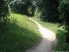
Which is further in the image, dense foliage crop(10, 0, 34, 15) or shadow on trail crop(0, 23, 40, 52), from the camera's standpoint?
dense foliage crop(10, 0, 34, 15)

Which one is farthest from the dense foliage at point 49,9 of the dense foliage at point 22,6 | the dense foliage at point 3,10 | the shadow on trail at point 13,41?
the shadow on trail at point 13,41

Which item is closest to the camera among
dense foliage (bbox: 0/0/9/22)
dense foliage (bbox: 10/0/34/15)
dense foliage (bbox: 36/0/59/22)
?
dense foliage (bbox: 0/0/9/22)

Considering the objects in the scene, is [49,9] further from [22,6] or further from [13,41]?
[13,41]

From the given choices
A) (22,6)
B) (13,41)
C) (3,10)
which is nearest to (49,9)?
(22,6)

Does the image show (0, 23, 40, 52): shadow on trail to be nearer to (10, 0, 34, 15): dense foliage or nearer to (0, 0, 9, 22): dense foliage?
(0, 0, 9, 22): dense foliage

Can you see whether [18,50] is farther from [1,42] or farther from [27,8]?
[27,8]

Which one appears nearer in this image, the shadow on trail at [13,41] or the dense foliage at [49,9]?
the shadow on trail at [13,41]

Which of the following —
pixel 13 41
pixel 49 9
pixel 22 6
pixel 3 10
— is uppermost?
pixel 3 10

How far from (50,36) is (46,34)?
0.68m

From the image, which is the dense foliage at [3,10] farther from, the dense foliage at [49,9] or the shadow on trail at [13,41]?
the dense foliage at [49,9]

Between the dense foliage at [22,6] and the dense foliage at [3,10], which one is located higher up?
the dense foliage at [3,10]

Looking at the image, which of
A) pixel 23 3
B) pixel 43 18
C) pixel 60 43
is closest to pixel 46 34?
pixel 60 43

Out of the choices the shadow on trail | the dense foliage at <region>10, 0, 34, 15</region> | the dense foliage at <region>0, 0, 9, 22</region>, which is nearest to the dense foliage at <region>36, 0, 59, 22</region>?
the dense foliage at <region>10, 0, 34, 15</region>

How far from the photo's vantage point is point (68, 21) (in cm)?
1052
